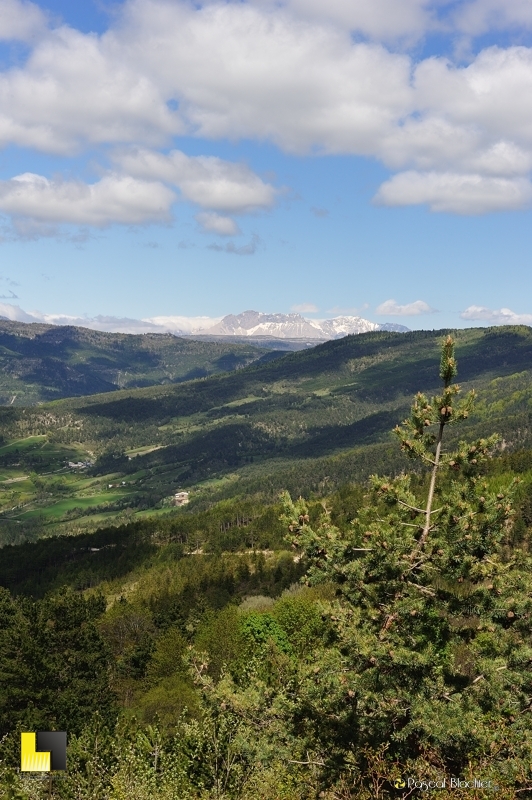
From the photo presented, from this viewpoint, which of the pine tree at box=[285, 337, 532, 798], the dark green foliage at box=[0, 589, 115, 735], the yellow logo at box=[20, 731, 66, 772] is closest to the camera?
the yellow logo at box=[20, 731, 66, 772]

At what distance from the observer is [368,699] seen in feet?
74.8

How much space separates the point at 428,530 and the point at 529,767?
884 centimetres

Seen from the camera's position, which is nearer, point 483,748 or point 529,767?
point 529,767

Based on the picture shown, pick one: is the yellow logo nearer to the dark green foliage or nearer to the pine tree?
the pine tree

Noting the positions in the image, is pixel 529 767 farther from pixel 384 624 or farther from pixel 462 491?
pixel 462 491

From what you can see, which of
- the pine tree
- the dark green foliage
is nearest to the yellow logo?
the pine tree

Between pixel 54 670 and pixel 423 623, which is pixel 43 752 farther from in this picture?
pixel 54 670

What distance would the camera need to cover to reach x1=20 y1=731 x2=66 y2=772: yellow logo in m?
20.7

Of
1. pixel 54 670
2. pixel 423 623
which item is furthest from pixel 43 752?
pixel 54 670

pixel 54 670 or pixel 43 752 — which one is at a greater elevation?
pixel 43 752

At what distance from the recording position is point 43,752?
20828mm

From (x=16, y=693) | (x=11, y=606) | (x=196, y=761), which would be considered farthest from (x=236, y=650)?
(x=196, y=761)

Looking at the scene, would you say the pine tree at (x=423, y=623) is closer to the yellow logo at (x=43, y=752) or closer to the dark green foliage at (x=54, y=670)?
the yellow logo at (x=43, y=752)

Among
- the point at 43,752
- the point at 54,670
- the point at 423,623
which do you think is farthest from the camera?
the point at 54,670
